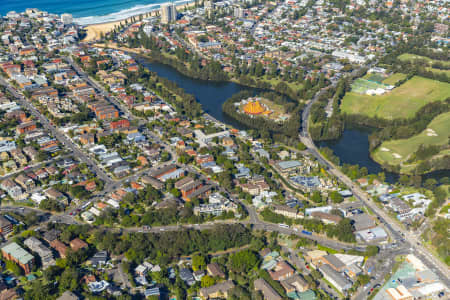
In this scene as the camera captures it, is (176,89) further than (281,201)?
Yes

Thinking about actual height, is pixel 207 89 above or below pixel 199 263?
below

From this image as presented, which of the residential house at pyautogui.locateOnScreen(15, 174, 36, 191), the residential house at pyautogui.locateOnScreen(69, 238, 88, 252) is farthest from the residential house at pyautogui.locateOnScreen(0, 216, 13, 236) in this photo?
the residential house at pyautogui.locateOnScreen(69, 238, 88, 252)

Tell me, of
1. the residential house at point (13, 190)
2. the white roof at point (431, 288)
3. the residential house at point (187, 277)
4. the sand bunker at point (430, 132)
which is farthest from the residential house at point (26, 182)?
the sand bunker at point (430, 132)

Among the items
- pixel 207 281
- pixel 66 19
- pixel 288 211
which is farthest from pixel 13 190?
pixel 66 19

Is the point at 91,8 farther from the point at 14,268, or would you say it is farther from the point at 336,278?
the point at 336,278

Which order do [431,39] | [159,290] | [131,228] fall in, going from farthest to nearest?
[431,39], [131,228], [159,290]

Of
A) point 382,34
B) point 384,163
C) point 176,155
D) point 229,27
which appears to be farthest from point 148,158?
point 382,34

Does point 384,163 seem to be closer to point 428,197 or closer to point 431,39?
point 428,197
